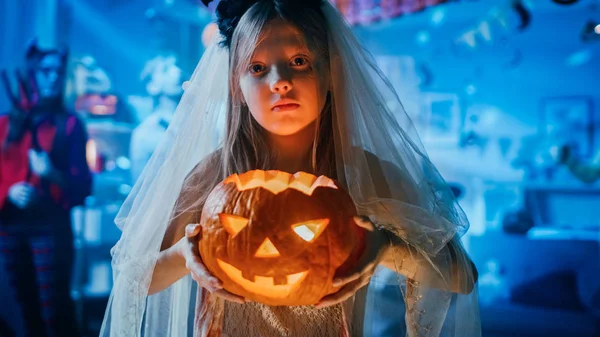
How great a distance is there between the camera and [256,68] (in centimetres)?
111

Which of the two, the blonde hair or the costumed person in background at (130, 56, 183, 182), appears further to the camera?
the costumed person in background at (130, 56, 183, 182)

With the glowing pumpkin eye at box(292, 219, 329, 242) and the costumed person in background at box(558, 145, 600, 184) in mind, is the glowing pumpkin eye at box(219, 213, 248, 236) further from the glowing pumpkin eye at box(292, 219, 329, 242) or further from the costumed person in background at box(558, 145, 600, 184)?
the costumed person in background at box(558, 145, 600, 184)

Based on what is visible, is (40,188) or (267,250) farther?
(40,188)

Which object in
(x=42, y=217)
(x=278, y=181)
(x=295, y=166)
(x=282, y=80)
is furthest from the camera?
(x=42, y=217)

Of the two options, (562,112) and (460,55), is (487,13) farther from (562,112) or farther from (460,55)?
(562,112)

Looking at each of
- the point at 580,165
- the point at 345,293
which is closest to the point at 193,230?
the point at 345,293

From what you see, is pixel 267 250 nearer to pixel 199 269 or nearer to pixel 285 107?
pixel 199 269

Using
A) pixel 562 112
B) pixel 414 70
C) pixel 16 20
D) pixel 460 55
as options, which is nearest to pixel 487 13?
pixel 460 55

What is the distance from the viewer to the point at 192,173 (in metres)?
Result: 1.22

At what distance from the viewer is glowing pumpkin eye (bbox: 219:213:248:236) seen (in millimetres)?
869

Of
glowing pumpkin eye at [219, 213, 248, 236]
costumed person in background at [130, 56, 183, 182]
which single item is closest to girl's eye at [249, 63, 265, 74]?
glowing pumpkin eye at [219, 213, 248, 236]

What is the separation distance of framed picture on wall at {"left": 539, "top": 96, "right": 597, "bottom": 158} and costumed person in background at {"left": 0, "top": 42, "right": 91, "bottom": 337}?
3.36 m

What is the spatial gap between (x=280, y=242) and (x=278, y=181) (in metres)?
0.15

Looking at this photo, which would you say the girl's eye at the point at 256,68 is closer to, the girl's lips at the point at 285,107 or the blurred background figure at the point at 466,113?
the girl's lips at the point at 285,107
